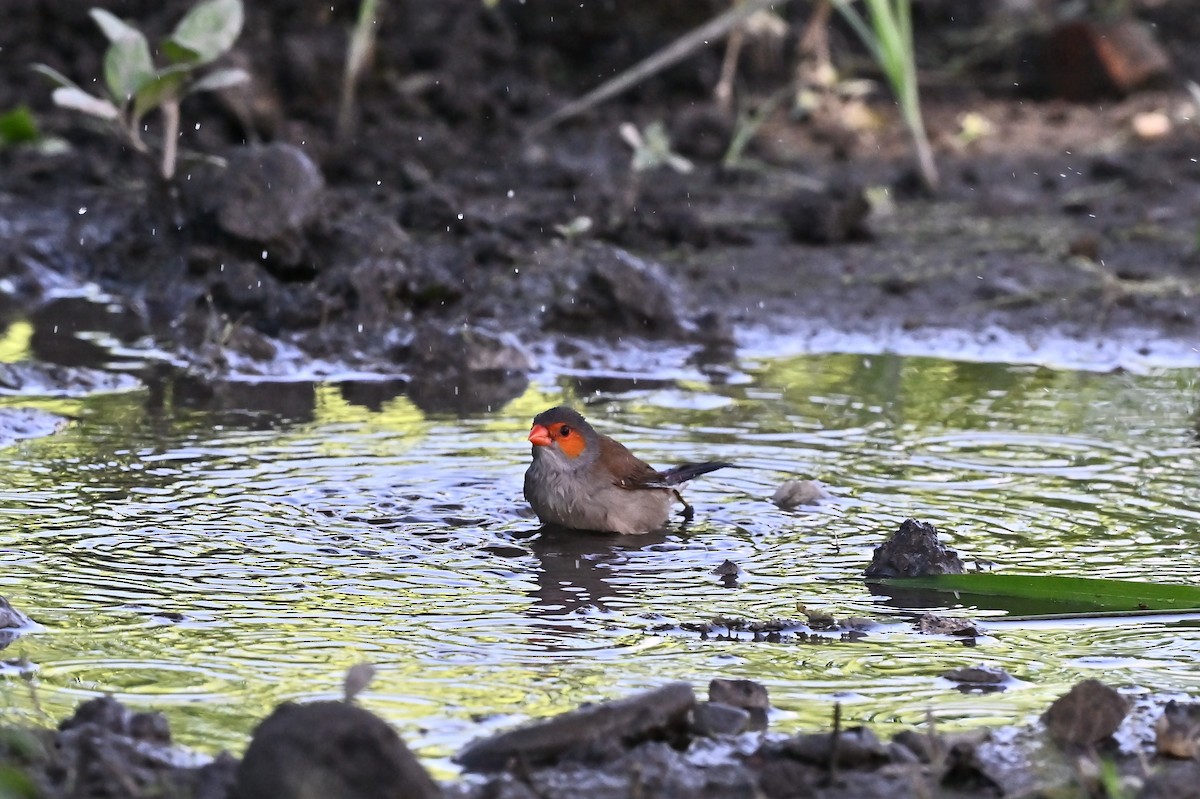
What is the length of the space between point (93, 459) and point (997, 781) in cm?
336

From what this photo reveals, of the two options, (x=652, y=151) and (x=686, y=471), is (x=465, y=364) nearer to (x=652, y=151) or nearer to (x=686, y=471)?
(x=686, y=471)

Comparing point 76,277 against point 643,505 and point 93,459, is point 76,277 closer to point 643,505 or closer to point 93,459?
point 93,459

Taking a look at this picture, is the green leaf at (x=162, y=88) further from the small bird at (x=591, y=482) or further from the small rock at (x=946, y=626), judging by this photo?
the small rock at (x=946, y=626)

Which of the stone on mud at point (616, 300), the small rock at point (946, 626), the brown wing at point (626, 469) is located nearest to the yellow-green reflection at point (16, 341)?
the stone on mud at point (616, 300)

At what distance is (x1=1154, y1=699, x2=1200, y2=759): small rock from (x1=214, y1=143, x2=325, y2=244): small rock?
17.6ft

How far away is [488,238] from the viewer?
8.59 metres

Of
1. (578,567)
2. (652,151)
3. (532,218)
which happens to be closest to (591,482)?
(578,567)

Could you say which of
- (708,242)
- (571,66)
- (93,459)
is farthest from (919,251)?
(93,459)

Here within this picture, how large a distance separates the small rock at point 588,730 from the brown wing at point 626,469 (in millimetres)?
1897

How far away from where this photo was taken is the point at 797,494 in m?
5.56

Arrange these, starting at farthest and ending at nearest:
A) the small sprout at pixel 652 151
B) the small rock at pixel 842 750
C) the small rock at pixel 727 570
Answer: the small sprout at pixel 652 151
the small rock at pixel 727 570
the small rock at pixel 842 750

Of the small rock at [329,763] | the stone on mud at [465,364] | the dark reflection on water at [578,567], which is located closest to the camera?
the small rock at [329,763]

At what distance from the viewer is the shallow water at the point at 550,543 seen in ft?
13.0

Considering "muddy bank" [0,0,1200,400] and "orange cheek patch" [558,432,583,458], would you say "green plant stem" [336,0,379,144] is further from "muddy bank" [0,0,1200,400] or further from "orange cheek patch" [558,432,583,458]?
"orange cheek patch" [558,432,583,458]
